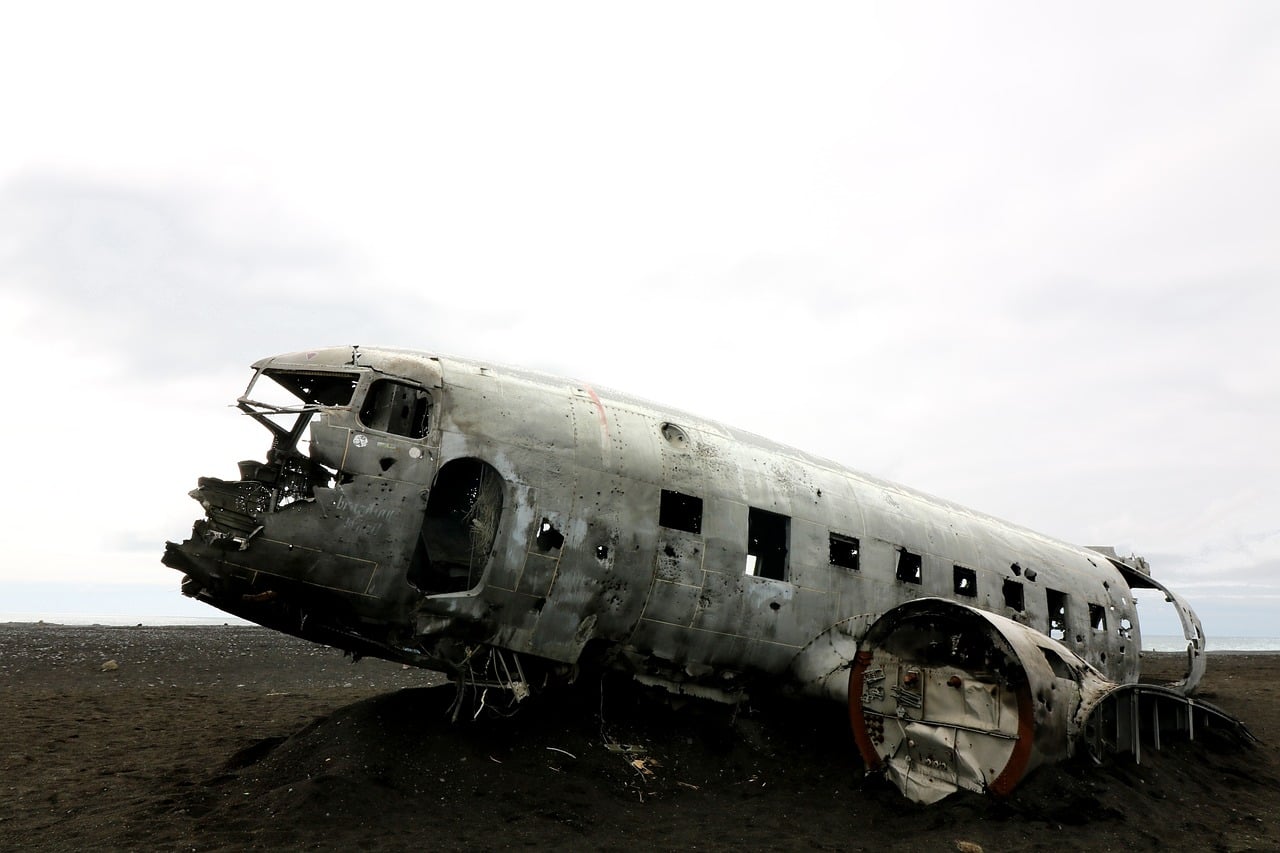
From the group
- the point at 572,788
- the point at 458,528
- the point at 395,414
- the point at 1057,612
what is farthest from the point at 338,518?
the point at 1057,612

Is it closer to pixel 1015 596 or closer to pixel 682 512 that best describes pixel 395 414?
pixel 682 512

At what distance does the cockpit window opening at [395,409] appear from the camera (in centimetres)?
1119

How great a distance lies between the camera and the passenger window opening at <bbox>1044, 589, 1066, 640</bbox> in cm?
1717

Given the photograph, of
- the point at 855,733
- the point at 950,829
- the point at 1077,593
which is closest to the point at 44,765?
the point at 855,733

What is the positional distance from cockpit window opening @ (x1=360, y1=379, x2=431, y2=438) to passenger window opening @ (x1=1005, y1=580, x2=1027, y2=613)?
1160 cm

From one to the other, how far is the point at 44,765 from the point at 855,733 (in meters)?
11.9

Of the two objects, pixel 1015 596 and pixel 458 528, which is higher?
pixel 1015 596

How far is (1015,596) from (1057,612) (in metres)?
1.63

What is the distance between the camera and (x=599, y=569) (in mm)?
11188

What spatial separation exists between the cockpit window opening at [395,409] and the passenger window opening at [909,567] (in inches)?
328

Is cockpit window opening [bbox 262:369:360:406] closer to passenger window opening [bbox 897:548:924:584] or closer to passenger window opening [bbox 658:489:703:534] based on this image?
passenger window opening [bbox 658:489:703:534]

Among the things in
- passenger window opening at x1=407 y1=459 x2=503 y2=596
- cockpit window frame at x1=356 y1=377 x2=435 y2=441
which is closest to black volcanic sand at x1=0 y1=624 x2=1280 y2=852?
passenger window opening at x1=407 y1=459 x2=503 y2=596

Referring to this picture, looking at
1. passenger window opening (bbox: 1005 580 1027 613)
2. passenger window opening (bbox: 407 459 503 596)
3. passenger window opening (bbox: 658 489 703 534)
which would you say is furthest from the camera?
passenger window opening (bbox: 1005 580 1027 613)

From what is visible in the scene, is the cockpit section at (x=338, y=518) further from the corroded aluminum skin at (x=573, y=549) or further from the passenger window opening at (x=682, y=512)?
the passenger window opening at (x=682, y=512)
